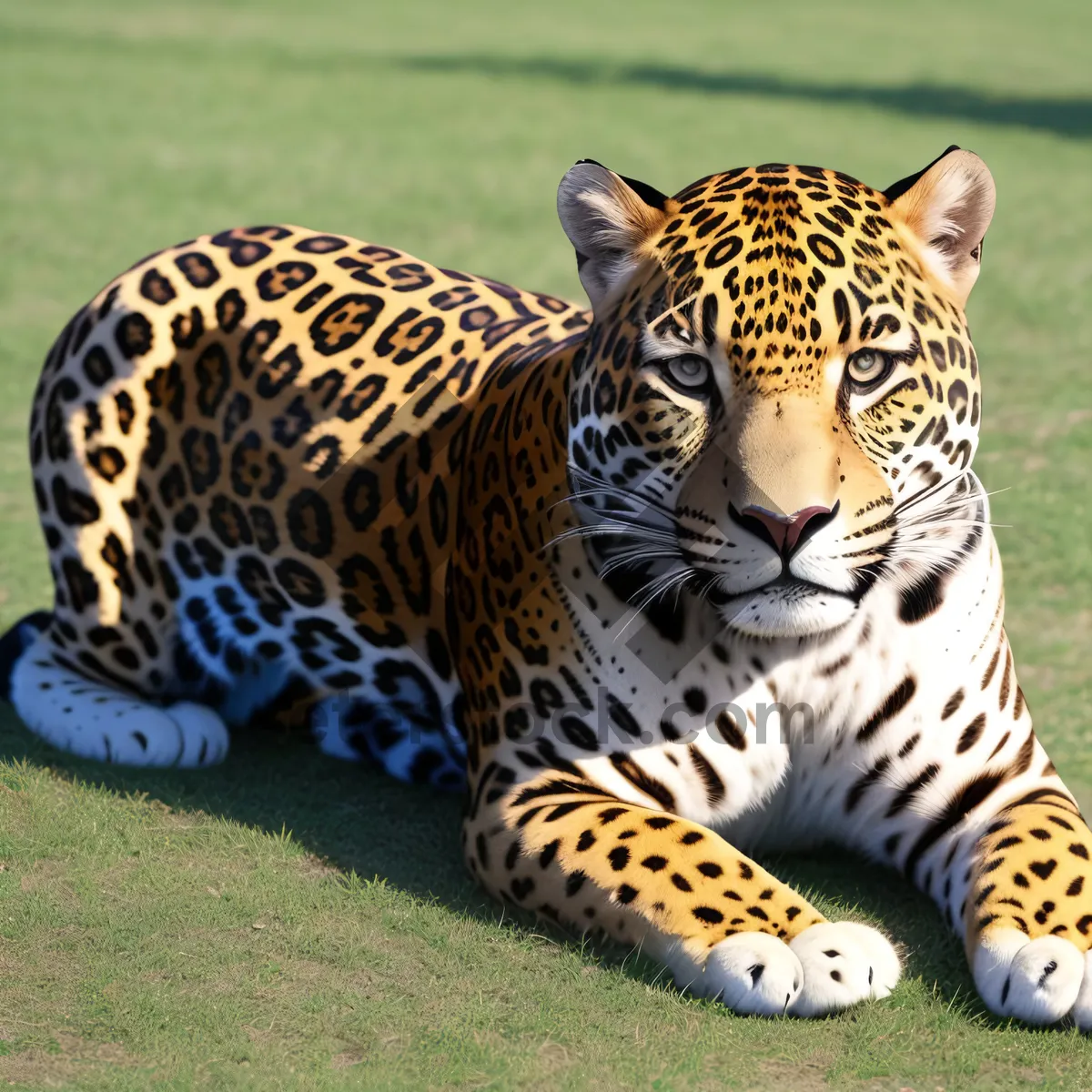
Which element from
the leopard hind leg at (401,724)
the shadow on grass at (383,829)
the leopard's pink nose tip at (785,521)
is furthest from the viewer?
the leopard hind leg at (401,724)

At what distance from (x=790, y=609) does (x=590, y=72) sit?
2122cm

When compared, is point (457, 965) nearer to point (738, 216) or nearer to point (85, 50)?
point (738, 216)

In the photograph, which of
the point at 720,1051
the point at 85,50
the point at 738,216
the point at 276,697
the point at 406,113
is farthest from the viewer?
the point at 85,50

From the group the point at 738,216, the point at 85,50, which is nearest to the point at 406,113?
the point at 85,50

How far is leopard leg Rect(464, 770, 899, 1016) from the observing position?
3.71 m

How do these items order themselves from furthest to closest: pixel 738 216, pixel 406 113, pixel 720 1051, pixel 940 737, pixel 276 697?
pixel 406 113
pixel 276 697
pixel 940 737
pixel 738 216
pixel 720 1051

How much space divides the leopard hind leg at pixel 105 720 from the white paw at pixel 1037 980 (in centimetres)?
238

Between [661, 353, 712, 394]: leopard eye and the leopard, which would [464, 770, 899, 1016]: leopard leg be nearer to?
the leopard

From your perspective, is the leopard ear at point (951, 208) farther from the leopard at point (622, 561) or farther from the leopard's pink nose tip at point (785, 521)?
the leopard's pink nose tip at point (785, 521)

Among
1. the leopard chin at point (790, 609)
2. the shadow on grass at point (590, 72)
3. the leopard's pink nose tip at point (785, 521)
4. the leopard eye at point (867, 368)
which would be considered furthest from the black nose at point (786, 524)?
the shadow on grass at point (590, 72)

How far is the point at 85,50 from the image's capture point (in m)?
23.4

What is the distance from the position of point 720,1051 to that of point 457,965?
2.16 ft

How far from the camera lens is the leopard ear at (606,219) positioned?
400 centimetres

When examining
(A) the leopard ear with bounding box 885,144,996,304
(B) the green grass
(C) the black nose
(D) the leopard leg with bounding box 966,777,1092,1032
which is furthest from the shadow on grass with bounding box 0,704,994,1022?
(A) the leopard ear with bounding box 885,144,996,304
